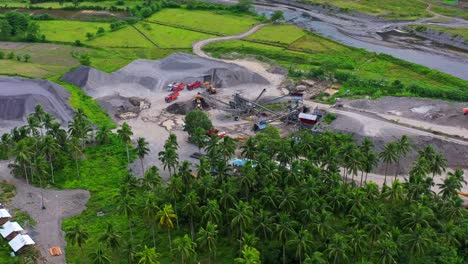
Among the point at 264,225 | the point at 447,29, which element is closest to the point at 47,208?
the point at 264,225

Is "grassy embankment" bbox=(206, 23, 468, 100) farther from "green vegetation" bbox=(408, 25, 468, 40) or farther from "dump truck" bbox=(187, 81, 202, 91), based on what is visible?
"green vegetation" bbox=(408, 25, 468, 40)

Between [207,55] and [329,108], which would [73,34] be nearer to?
[207,55]

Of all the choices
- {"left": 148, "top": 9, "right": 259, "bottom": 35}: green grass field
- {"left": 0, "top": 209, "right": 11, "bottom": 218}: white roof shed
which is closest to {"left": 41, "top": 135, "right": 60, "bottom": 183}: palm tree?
{"left": 0, "top": 209, "right": 11, "bottom": 218}: white roof shed

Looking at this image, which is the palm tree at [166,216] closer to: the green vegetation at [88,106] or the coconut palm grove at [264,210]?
the coconut palm grove at [264,210]

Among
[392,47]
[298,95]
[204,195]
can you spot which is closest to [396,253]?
[204,195]

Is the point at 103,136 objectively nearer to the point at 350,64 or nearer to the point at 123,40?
the point at 123,40

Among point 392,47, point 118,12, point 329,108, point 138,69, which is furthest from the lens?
point 118,12
